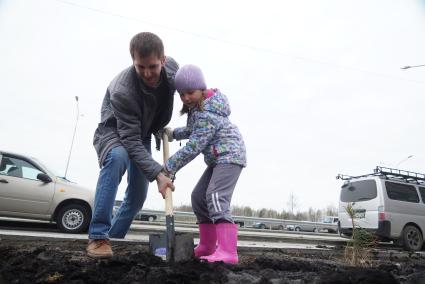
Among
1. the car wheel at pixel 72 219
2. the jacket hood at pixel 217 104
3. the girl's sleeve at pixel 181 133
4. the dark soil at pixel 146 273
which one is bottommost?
the dark soil at pixel 146 273

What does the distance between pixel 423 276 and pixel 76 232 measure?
6.95 metres

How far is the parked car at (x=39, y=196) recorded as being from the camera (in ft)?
25.0

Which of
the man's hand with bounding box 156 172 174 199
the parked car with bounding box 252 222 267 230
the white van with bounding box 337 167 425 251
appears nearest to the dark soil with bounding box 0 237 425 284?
the man's hand with bounding box 156 172 174 199

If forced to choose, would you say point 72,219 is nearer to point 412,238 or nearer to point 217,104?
point 217,104

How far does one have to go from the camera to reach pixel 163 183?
3055 mm

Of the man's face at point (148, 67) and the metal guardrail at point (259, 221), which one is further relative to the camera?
the metal guardrail at point (259, 221)

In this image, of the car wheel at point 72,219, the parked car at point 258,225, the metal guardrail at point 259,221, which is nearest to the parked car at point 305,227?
the metal guardrail at point 259,221

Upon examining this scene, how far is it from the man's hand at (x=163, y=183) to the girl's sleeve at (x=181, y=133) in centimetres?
55

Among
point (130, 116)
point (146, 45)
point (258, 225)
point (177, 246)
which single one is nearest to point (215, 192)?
point (177, 246)

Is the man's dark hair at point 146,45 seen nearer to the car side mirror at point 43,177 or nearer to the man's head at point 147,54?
the man's head at point 147,54

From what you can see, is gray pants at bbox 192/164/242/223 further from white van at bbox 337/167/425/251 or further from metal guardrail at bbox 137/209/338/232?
metal guardrail at bbox 137/209/338/232

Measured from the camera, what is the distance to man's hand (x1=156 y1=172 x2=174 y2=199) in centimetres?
304

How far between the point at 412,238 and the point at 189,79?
1016 cm

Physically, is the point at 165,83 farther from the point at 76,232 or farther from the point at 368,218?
the point at 368,218
